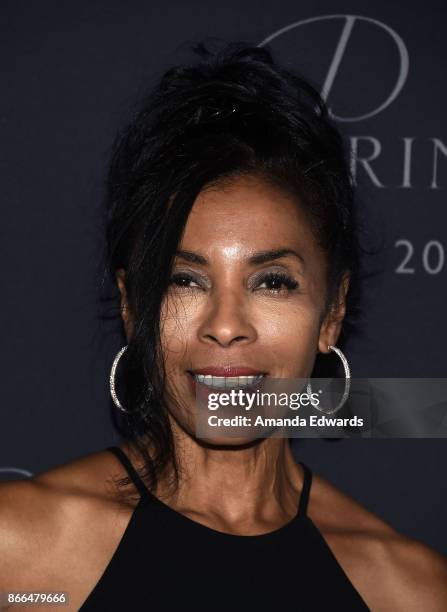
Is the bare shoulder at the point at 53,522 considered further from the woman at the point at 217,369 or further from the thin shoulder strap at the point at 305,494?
the thin shoulder strap at the point at 305,494

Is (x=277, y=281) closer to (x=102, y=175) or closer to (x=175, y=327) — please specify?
(x=175, y=327)

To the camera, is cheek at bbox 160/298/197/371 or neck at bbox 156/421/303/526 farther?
neck at bbox 156/421/303/526

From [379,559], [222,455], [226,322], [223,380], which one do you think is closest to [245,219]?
[226,322]

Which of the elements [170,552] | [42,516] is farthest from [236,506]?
[42,516]

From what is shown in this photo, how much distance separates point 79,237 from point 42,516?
70 centimetres

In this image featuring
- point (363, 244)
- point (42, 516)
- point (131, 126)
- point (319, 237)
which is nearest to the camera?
point (42, 516)

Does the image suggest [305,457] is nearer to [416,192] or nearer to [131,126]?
[416,192]

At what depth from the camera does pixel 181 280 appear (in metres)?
1.58

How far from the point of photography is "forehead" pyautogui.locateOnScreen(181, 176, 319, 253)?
1540 millimetres

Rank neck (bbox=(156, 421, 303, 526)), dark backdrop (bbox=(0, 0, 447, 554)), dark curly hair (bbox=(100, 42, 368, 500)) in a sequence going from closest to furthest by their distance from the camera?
dark curly hair (bbox=(100, 42, 368, 500)) < neck (bbox=(156, 421, 303, 526)) < dark backdrop (bbox=(0, 0, 447, 554))

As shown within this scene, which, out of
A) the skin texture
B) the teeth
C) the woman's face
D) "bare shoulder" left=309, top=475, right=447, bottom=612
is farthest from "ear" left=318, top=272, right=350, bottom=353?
"bare shoulder" left=309, top=475, right=447, bottom=612

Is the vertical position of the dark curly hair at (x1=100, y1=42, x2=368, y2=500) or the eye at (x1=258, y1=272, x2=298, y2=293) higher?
the dark curly hair at (x1=100, y1=42, x2=368, y2=500)

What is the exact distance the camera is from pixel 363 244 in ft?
→ 6.81

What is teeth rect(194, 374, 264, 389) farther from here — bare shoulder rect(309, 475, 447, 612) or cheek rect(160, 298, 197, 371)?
bare shoulder rect(309, 475, 447, 612)
